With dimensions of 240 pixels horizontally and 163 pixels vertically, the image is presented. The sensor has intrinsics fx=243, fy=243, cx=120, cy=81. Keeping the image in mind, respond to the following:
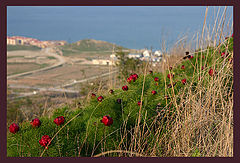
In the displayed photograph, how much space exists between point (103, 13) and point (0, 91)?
6375 inches

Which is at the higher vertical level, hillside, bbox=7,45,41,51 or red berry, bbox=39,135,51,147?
hillside, bbox=7,45,41,51

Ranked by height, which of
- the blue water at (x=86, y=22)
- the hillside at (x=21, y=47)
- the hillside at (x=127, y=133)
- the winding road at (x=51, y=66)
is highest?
the blue water at (x=86, y=22)

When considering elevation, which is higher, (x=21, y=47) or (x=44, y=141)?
(x=21, y=47)

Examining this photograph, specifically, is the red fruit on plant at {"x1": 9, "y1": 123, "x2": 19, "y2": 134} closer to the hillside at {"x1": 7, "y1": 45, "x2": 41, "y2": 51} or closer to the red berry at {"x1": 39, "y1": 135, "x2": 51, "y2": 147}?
the red berry at {"x1": 39, "y1": 135, "x2": 51, "y2": 147}

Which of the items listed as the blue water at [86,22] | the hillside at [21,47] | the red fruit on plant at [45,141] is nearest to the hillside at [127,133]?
the red fruit on plant at [45,141]

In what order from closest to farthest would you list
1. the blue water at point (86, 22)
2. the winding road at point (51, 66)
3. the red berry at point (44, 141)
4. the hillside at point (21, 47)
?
the red berry at point (44, 141) → the winding road at point (51, 66) → the hillside at point (21, 47) → the blue water at point (86, 22)

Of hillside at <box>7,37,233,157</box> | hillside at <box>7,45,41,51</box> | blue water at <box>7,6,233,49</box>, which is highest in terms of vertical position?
blue water at <box>7,6,233,49</box>

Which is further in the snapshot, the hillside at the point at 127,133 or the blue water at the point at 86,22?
the blue water at the point at 86,22

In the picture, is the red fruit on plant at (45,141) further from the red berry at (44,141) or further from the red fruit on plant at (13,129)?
the red fruit on plant at (13,129)

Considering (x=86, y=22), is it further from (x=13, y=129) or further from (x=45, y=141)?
(x=45, y=141)

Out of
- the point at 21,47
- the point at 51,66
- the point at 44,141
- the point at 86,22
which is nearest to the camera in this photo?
the point at 44,141

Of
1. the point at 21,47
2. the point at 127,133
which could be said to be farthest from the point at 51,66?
the point at 127,133

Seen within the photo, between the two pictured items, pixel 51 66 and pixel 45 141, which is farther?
pixel 51 66

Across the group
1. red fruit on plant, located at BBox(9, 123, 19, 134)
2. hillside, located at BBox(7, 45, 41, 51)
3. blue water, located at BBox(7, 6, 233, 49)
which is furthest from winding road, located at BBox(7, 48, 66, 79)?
red fruit on plant, located at BBox(9, 123, 19, 134)
